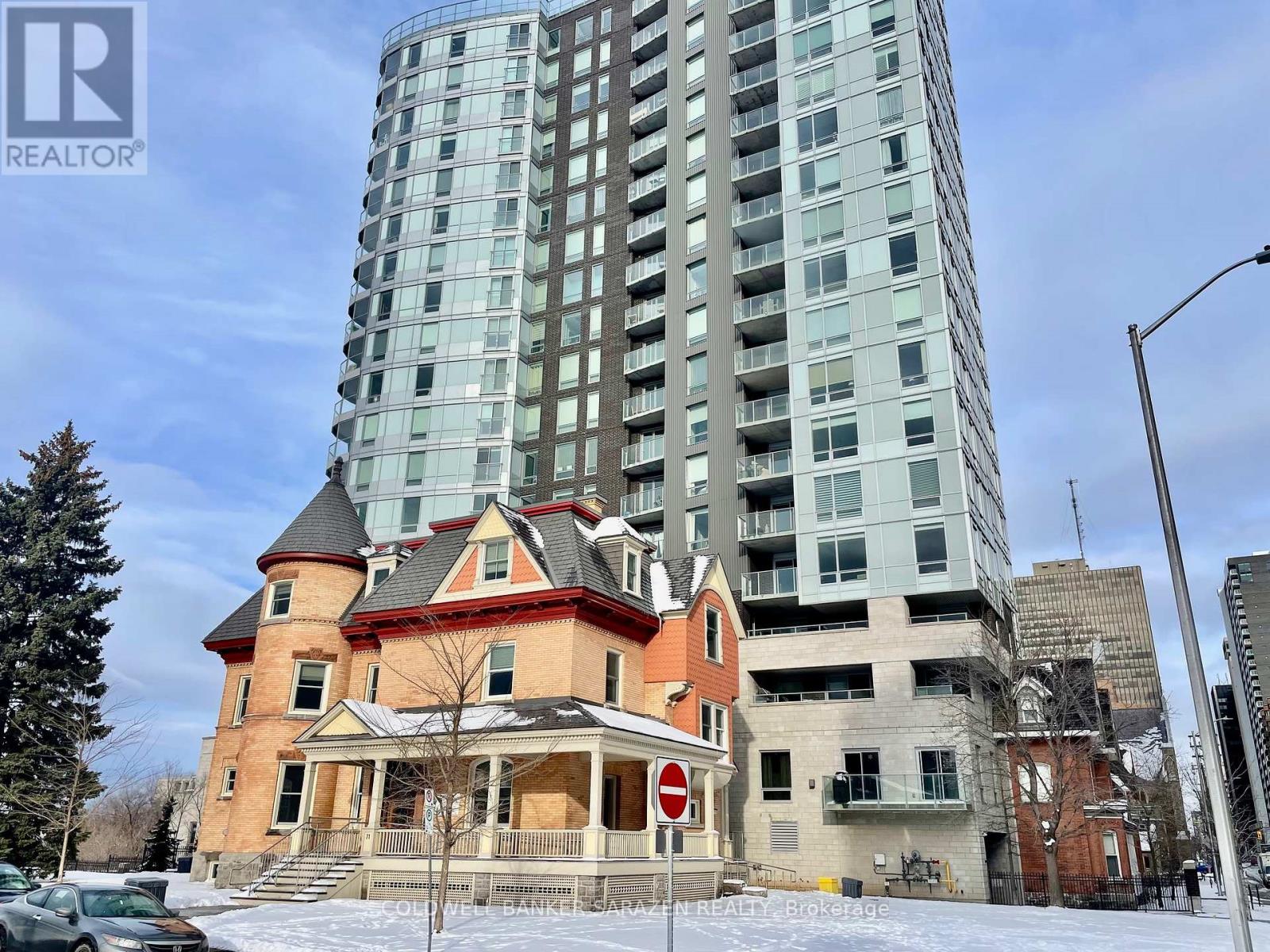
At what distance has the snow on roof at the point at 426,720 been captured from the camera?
83.1 feet

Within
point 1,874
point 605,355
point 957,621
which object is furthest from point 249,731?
point 605,355

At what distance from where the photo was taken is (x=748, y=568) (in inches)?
1913

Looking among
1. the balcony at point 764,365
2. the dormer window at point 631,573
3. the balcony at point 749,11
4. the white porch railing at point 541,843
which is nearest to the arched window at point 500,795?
the white porch railing at point 541,843

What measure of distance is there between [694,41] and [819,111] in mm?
13728

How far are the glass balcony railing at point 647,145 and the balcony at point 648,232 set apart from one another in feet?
14.0

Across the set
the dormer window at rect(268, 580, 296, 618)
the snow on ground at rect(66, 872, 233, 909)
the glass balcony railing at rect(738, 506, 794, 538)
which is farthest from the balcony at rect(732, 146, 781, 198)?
the snow on ground at rect(66, 872, 233, 909)

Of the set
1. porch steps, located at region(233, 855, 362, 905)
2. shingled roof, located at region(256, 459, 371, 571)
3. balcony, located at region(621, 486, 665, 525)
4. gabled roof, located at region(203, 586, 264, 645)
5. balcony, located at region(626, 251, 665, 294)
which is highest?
balcony, located at region(626, 251, 665, 294)

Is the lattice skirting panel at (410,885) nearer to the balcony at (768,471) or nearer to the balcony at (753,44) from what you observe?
the balcony at (768,471)

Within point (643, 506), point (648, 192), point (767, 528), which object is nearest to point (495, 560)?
point (767, 528)

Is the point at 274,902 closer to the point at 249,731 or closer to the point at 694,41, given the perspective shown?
the point at 249,731

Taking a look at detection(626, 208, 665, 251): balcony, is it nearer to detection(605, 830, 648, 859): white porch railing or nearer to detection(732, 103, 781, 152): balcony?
detection(732, 103, 781, 152): balcony

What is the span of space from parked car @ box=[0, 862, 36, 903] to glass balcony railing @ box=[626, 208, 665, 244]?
154ft

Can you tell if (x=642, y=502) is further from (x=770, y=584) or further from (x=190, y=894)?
(x=190, y=894)

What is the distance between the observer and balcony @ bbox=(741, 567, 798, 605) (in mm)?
46125
